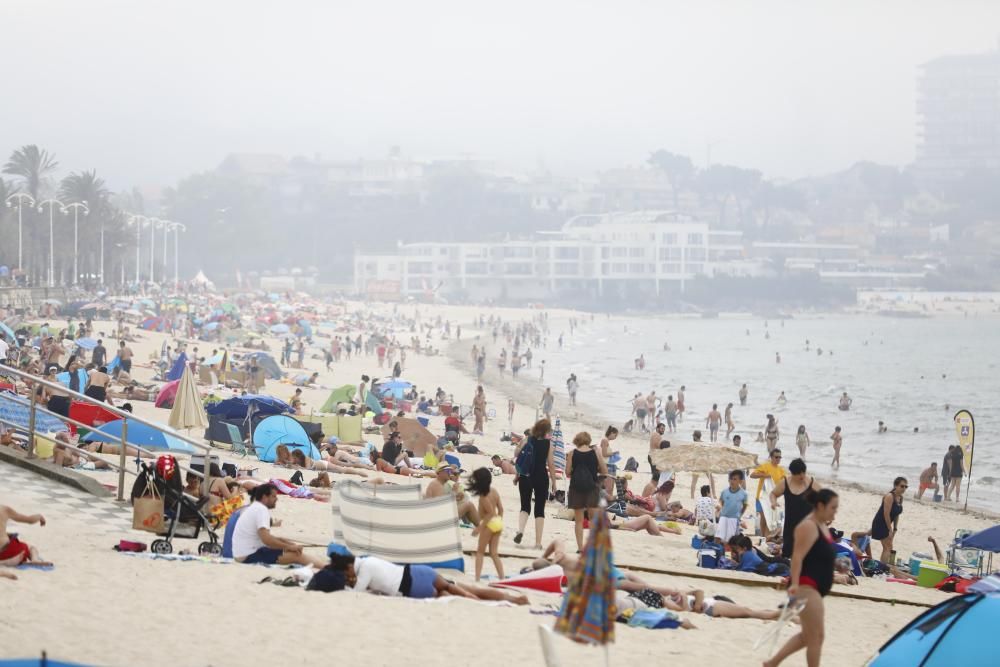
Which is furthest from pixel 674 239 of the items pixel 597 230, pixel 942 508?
pixel 942 508

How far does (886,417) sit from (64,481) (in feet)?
120

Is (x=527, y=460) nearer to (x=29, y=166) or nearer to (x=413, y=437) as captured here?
(x=413, y=437)

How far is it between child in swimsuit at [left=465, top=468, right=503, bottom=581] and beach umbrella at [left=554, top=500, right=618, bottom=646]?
2902mm

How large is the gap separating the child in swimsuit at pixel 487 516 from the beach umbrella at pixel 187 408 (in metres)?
7.11

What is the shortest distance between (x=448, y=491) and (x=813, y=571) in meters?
3.19

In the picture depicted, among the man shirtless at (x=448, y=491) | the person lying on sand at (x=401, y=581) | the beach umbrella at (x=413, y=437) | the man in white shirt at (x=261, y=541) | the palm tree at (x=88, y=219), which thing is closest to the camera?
the person lying on sand at (x=401, y=581)

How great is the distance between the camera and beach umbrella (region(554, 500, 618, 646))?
4930 millimetres

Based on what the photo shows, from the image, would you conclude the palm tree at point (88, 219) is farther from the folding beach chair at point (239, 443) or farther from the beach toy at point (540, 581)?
the beach toy at point (540, 581)

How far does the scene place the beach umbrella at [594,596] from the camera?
4.93 metres

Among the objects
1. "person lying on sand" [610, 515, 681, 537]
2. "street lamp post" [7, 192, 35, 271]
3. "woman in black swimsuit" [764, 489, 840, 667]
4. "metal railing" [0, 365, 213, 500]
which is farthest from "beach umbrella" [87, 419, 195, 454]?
"street lamp post" [7, 192, 35, 271]

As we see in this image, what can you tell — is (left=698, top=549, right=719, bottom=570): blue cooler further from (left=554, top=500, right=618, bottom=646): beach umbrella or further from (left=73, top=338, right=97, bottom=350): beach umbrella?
(left=73, top=338, right=97, bottom=350): beach umbrella

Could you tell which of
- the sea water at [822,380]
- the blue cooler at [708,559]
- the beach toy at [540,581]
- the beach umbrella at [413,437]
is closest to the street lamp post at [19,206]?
the sea water at [822,380]

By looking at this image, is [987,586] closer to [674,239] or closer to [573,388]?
[573,388]

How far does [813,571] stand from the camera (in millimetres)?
5891
